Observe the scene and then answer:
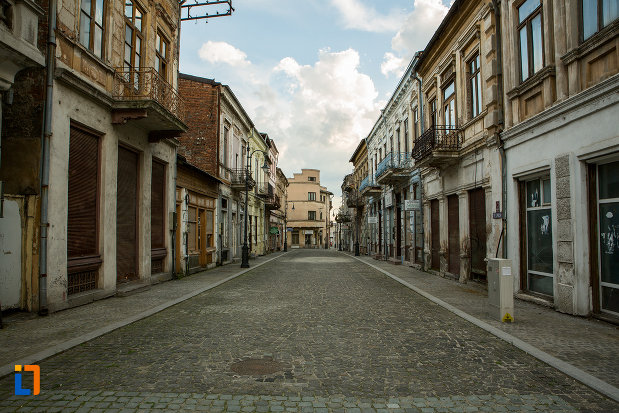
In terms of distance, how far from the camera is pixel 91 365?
4742mm

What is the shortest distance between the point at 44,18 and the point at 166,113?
3.45 m

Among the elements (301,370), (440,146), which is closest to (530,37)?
(440,146)

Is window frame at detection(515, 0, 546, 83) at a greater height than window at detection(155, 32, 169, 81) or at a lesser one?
lesser

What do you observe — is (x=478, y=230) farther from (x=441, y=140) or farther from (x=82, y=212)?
(x=82, y=212)

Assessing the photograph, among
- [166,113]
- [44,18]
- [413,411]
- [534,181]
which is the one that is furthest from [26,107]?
[534,181]

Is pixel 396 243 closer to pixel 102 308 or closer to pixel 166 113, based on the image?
pixel 166 113

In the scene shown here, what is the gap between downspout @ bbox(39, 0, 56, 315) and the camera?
24.6 ft

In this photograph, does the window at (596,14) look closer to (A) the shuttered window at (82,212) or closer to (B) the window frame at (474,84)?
(B) the window frame at (474,84)

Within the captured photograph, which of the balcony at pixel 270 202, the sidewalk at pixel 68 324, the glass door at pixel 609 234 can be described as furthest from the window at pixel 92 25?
the balcony at pixel 270 202

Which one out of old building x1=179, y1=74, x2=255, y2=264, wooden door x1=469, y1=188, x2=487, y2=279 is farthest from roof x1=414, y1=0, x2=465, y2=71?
old building x1=179, y1=74, x2=255, y2=264

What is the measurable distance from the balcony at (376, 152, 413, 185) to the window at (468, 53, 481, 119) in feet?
22.2

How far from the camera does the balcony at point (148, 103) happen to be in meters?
10.0

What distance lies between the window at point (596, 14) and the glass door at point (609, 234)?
2.36 meters

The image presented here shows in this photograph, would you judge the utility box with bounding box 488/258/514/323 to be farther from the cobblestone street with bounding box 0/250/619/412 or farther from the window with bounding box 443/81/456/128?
the window with bounding box 443/81/456/128
